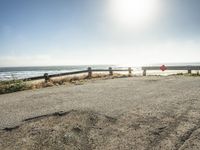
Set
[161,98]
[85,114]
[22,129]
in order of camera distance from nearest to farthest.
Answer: [22,129] → [85,114] → [161,98]

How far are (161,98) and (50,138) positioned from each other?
556 centimetres

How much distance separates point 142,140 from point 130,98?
5.04 metres

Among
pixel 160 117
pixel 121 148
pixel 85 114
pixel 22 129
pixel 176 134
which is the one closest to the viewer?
pixel 121 148

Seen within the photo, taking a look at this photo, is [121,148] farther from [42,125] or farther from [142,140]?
[42,125]

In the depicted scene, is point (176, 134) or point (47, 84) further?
point (47, 84)

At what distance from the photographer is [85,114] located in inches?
324

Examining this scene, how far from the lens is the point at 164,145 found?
569 centimetres

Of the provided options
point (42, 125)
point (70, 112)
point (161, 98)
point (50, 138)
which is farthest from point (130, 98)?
point (50, 138)

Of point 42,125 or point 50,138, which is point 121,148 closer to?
point 50,138

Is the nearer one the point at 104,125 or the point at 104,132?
the point at 104,132

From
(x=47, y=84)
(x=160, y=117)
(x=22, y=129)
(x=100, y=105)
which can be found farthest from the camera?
(x=47, y=84)

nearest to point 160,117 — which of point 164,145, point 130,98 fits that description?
point 164,145

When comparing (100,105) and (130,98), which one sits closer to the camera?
(100,105)

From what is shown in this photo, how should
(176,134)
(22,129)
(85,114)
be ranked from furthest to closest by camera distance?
(85,114), (22,129), (176,134)
